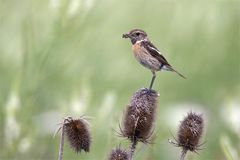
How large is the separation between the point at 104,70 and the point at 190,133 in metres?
5.80

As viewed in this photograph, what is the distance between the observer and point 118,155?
5.56 meters

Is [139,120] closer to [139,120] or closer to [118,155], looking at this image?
[139,120]

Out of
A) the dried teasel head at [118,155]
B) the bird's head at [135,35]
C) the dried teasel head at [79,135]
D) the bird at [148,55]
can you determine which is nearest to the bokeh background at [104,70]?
the bird at [148,55]

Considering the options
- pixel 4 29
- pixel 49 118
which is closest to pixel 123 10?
pixel 4 29

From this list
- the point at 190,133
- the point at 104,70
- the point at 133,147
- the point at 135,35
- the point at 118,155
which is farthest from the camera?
the point at 104,70

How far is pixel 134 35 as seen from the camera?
23.7ft

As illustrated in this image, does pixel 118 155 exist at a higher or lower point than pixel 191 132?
lower

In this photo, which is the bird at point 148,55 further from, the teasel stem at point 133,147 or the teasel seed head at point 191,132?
the teasel stem at point 133,147

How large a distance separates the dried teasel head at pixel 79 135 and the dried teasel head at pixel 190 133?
57 centimetres

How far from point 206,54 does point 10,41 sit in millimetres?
2666

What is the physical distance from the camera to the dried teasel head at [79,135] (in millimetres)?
5598

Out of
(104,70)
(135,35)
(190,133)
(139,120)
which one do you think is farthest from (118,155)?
(104,70)

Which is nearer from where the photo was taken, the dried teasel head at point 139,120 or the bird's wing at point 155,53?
the dried teasel head at point 139,120

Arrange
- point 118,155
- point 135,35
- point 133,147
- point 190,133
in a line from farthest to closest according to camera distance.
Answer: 1. point 135,35
2. point 190,133
3. point 133,147
4. point 118,155
